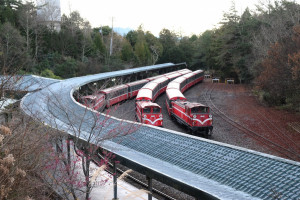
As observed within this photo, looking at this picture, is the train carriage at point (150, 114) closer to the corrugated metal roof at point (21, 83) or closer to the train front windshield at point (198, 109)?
the train front windshield at point (198, 109)

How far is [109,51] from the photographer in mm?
50656

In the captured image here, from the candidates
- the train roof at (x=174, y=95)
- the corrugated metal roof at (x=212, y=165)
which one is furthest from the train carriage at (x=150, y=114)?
the corrugated metal roof at (x=212, y=165)

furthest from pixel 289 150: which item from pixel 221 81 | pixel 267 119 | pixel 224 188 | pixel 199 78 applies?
pixel 221 81

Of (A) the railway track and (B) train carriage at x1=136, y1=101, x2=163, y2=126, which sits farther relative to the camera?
(B) train carriage at x1=136, y1=101, x2=163, y2=126

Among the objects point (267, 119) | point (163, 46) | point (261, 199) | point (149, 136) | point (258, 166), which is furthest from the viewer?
point (163, 46)

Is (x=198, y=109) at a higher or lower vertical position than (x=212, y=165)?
lower

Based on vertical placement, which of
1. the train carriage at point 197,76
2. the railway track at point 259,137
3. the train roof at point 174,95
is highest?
the train roof at point 174,95

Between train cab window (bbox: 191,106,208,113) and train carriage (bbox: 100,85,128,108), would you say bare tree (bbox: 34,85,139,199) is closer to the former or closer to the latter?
train cab window (bbox: 191,106,208,113)

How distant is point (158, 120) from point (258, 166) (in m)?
11.4

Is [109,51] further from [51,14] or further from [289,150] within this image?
[289,150]

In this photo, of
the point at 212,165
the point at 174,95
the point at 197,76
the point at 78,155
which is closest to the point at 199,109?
the point at 174,95

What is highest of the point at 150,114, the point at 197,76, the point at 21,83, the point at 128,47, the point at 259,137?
the point at 128,47

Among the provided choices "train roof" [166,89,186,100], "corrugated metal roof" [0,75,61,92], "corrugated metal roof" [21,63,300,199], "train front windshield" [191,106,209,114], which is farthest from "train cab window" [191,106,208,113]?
"corrugated metal roof" [0,75,61,92]

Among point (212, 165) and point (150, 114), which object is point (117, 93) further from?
point (212, 165)
